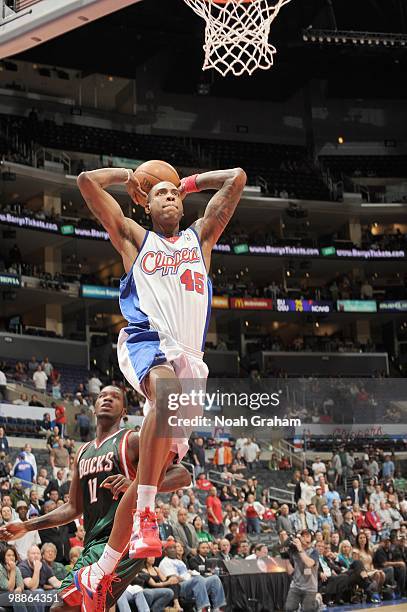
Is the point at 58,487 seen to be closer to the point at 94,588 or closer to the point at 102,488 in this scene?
the point at 102,488

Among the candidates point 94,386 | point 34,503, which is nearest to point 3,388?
point 94,386

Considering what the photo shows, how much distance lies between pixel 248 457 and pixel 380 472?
1754 mm

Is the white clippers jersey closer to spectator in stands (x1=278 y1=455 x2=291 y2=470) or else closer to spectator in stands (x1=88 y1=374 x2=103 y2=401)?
spectator in stands (x1=278 y1=455 x2=291 y2=470)

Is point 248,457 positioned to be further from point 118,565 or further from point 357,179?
point 357,179

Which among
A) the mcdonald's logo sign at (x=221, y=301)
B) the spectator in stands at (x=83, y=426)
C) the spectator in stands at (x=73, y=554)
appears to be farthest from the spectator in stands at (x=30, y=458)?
the mcdonald's logo sign at (x=221, y=301)

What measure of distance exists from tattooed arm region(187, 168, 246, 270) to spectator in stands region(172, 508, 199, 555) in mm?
7206

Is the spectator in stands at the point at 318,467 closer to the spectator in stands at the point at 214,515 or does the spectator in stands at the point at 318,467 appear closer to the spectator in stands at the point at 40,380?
the spectator in stands at the point at 214,515

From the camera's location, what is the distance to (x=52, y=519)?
5.44 meters

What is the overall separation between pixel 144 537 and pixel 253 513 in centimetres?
820

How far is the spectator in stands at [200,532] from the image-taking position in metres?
11.8

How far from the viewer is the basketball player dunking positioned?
4449 millimetres

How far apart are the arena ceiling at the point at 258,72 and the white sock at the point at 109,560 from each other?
26742 mm

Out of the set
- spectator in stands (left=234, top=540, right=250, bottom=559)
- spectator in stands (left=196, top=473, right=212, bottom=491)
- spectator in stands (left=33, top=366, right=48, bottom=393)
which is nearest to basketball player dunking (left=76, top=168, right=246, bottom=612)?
spectator in stands (left=234, top=540, right=250, bottom=559)

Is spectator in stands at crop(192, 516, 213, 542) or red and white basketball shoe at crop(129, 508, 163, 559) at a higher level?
red and white basketball shoe at crop(129, 508, 163, 559)
